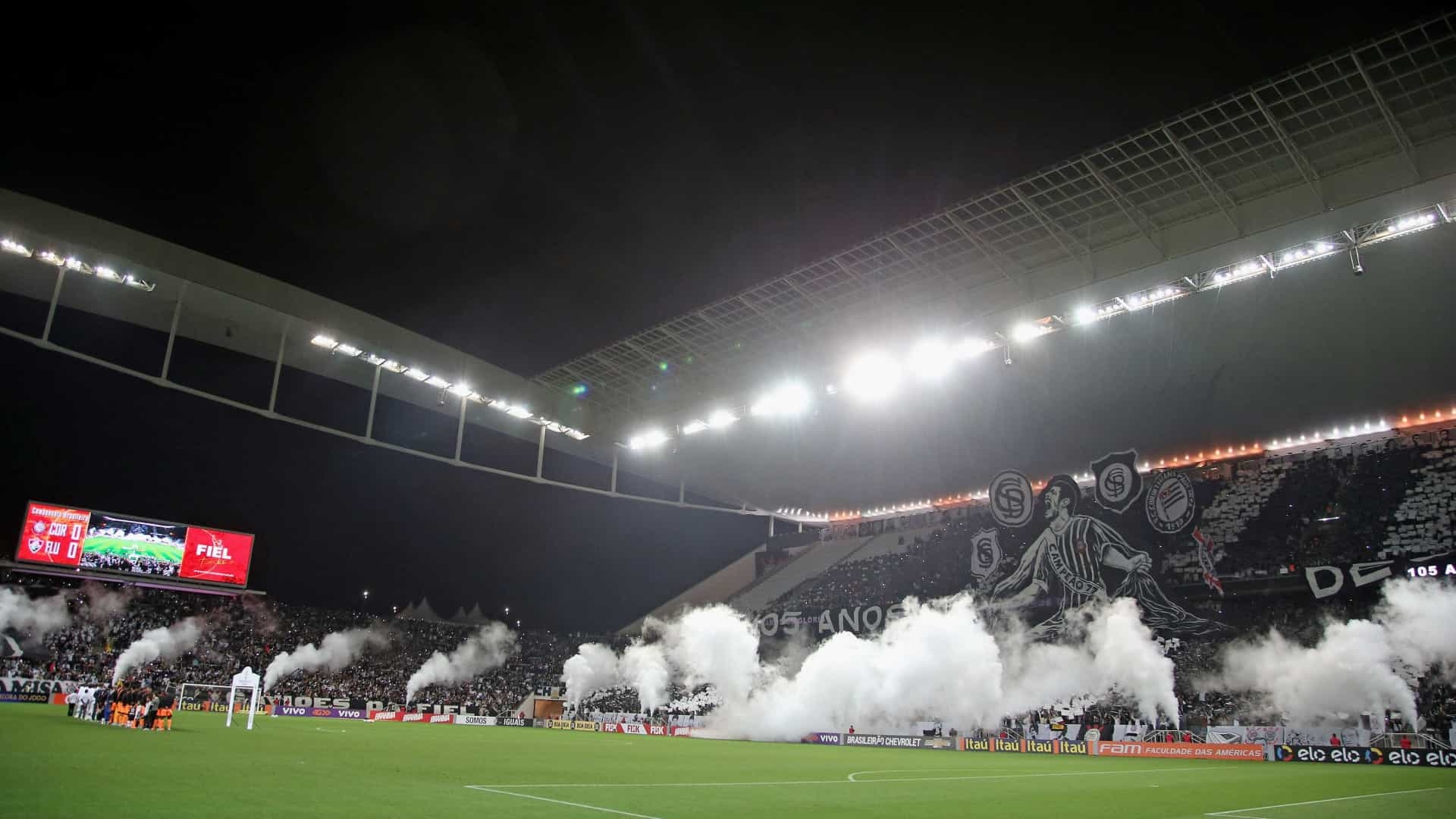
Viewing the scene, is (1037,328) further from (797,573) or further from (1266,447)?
(797,573)

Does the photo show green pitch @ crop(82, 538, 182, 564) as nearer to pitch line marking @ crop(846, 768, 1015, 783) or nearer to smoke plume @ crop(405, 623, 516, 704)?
smoke plume @ crop(405, 623, 516, 704)

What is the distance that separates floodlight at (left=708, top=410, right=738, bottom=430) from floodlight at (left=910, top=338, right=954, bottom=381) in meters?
7.10

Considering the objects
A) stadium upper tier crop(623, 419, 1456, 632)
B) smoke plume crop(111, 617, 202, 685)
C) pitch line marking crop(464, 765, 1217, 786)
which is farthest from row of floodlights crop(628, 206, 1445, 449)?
smoke plume crop(111, 617, 202, 685)

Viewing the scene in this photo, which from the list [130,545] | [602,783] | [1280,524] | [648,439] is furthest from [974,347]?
[130,545]

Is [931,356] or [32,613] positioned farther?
[32,613]

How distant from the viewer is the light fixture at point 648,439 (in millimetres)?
30109

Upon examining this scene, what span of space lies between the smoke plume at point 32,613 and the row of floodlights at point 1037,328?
28370 millimetres

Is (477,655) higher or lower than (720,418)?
lower

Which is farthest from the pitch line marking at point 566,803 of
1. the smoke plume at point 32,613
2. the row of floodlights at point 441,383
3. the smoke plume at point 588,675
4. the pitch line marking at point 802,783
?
the smoke plume at point 32,613

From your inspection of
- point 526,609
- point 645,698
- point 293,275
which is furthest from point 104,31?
point 526,609

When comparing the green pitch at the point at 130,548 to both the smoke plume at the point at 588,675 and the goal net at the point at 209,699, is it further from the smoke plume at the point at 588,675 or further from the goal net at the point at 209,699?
the smoke plume at the point at 588,675

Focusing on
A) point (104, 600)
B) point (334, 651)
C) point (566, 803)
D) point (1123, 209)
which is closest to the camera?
point (566, 803)

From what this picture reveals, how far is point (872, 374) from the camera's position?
76.1 feet

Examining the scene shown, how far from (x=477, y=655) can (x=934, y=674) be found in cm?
2677
